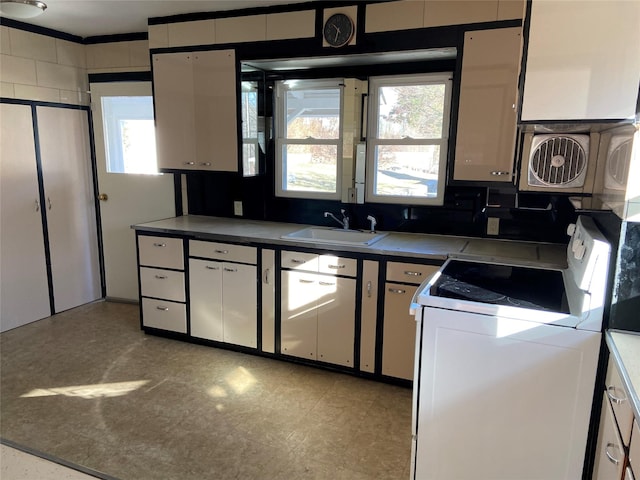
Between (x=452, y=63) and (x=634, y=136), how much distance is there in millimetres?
1681

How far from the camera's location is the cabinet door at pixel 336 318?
292cm

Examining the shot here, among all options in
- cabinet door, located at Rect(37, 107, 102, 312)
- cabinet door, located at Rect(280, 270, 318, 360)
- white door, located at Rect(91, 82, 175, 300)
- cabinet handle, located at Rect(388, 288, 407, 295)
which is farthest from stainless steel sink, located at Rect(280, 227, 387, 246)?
cabinet door, located at Rect(37, 107, 102, 312)

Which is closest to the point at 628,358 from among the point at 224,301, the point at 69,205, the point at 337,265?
the point at 337,265

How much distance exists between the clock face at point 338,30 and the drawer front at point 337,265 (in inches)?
53.8

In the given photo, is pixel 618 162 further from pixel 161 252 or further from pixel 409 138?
pixel 161 252

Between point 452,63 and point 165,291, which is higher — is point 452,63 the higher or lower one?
the higher one

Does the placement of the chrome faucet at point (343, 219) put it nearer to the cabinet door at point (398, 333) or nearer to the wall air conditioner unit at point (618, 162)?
the cabinet door at point (398, 333)

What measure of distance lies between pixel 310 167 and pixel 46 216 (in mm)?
2369

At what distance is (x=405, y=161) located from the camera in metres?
3.24

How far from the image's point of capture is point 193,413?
2629mm

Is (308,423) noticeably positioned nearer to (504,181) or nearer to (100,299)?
(504,181)

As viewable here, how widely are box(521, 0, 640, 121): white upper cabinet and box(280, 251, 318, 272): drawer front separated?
1.61 metres

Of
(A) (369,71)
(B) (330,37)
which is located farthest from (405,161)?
(B) (330,37)

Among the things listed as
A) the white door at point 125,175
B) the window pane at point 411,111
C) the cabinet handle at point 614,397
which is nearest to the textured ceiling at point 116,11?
the white door at point 125,175
